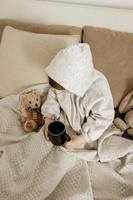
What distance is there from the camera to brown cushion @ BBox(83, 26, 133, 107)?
1388 millimetres

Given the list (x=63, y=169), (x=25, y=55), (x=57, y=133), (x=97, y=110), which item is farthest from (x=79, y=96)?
(x=25, y=55)

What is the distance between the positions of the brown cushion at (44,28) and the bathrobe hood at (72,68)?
1.41 feet

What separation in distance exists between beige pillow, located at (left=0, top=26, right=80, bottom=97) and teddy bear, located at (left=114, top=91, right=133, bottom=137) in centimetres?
39

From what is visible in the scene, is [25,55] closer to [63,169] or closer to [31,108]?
[31,108]

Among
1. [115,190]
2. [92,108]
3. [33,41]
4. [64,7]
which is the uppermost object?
[64,7]

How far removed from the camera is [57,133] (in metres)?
1.12

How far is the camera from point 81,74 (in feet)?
3.67

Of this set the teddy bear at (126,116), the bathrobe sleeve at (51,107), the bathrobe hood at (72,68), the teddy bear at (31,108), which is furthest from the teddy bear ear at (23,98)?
the teddy bear at (126,116)

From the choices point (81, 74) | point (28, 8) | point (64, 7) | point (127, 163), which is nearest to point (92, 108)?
point (81, 74)

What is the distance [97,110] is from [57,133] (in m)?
0.20

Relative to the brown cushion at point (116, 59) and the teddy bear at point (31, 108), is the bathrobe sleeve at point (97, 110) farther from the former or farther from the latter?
the teddy bear at point (31, 108)

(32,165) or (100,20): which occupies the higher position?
(100,20)

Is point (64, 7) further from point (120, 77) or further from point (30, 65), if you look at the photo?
point (120, 77)

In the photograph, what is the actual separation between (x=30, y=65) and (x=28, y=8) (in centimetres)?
42
